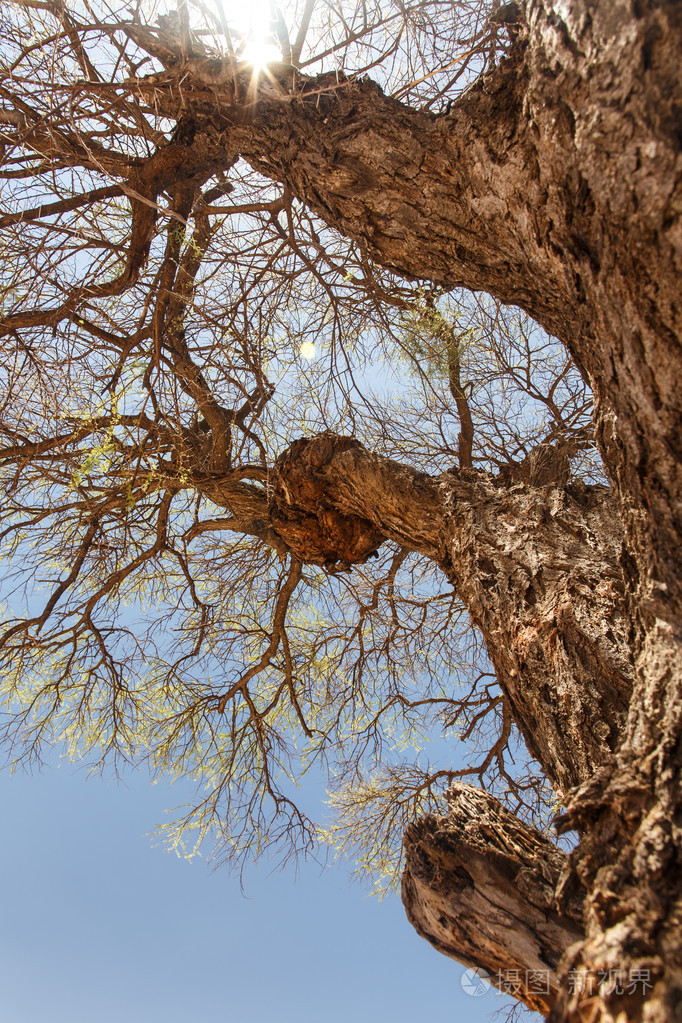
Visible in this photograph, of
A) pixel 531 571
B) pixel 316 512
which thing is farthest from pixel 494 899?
pixel 316 512

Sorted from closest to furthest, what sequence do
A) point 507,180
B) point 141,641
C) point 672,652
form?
point 672,652, point 507,180, point 141,641

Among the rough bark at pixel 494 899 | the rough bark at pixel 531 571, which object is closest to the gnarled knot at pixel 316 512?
the rough bark at pixel 531 571

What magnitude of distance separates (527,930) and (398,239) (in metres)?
1.94

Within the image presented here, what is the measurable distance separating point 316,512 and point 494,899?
73.6 inches

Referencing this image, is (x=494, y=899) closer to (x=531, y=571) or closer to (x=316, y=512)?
(x=531, y=571)

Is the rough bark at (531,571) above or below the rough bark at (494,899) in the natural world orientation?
above

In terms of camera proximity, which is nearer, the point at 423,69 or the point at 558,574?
the point at 558,574

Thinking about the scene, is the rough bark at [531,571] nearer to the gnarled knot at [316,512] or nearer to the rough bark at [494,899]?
the gnarled knot at [316,512]

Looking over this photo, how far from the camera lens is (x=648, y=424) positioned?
3.73ft

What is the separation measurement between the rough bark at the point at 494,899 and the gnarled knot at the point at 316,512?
4.89 ft

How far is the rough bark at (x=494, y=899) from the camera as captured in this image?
4.26ft

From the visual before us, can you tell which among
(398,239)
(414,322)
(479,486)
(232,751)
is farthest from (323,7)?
(232,751)

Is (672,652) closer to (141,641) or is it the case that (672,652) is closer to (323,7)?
(323,7)

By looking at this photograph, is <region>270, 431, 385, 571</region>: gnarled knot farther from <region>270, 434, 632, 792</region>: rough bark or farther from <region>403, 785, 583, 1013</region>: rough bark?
<region>403, 785, 583, 1013</region>: rough bark
